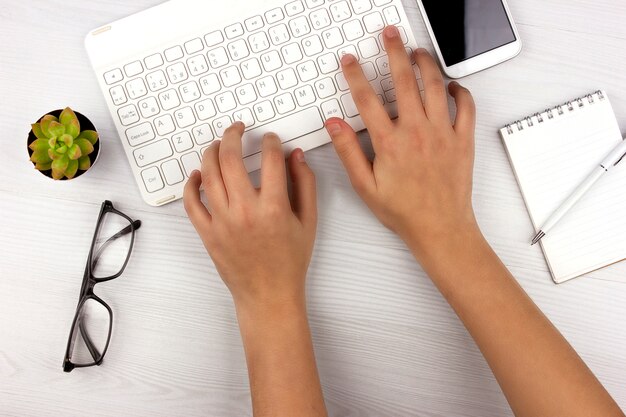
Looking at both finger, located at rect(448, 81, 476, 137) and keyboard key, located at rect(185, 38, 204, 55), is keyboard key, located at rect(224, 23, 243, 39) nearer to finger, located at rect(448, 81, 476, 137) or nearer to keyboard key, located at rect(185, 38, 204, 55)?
keyboard key, located at rect(185, 38, 204, 55)

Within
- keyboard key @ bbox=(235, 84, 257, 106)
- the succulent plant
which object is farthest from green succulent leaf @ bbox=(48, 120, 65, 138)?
keyboard key @ bbox=(235, 84, 257, 106)

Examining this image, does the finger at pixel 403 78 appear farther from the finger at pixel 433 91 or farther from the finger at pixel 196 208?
the finger at pixel 196 208

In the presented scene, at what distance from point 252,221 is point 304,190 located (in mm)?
77

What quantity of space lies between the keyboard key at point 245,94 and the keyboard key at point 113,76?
0.15 meters

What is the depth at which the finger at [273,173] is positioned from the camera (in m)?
0.61

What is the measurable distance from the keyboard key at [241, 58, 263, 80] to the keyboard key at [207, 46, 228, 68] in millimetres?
24

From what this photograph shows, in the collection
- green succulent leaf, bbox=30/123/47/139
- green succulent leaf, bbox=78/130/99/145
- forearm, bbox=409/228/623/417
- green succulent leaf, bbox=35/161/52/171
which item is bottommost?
forearm, bbox=409/228/623/417

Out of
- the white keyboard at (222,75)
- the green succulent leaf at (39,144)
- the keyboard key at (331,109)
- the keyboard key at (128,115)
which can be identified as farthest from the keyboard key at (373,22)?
the green succulent leaf at (39,144)

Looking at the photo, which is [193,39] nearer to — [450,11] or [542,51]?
[450,11]

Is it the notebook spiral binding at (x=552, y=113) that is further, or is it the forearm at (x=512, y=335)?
the notebook spiral binding at (x=552, y=113)

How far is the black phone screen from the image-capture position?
26.2 inches

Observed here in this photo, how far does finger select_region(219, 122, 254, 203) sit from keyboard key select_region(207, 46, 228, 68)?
0.32 ft

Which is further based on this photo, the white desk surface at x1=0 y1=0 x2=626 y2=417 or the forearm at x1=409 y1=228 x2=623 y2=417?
the white desk surface at x1=0 y1=0 x2=626 y2=417

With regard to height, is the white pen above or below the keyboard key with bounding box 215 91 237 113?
below
